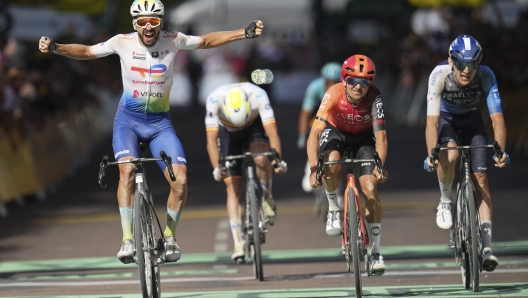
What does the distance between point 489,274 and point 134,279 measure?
3.48m

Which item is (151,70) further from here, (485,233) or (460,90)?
(485,233)

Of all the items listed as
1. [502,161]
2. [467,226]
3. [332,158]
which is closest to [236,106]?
[332,158]

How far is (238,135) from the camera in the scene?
42.6ft

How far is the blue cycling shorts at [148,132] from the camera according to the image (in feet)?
34.0

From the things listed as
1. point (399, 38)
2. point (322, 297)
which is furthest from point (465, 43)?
point (399, 38)

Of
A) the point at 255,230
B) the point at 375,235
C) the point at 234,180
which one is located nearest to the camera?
the point at 375,235

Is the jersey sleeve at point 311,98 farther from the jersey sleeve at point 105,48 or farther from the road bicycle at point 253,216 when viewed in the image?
the jersey sleeve at point 105,48

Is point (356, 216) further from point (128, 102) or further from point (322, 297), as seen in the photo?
point (128, 102)

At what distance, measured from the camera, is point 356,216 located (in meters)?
10.1

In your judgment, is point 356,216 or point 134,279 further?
point 134,279

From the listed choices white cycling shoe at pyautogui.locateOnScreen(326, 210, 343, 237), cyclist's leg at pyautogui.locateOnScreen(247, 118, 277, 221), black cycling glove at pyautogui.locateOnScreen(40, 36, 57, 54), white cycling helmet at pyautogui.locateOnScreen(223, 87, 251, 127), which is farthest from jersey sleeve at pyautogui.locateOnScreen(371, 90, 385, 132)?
black cycling glove at pyautogui.locateOnScreen(40, 36, 57, 54)

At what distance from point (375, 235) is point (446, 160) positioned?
1058mm

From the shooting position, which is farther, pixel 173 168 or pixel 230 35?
pixel 230 35

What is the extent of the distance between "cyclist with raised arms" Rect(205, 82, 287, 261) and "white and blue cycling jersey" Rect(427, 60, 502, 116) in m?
2.00
